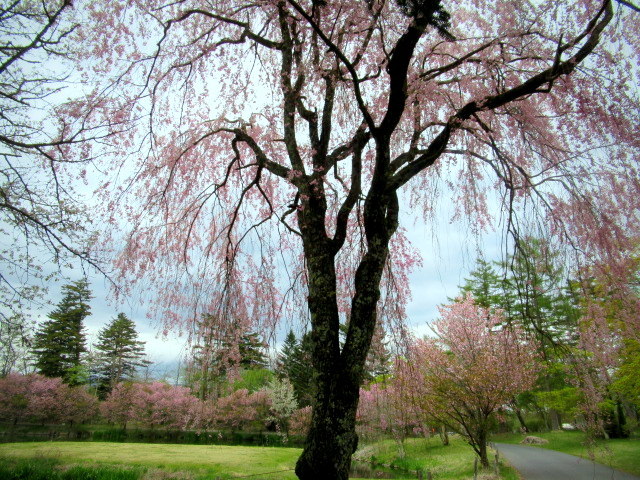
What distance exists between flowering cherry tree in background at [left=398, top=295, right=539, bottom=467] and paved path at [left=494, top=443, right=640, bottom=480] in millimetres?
1539

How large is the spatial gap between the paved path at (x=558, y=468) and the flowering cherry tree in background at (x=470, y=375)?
1539mm

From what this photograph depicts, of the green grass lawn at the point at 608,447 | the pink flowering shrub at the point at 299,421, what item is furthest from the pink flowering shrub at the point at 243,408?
the green grass lawn at the point at 608,447

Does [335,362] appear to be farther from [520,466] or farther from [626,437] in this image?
[626,437]

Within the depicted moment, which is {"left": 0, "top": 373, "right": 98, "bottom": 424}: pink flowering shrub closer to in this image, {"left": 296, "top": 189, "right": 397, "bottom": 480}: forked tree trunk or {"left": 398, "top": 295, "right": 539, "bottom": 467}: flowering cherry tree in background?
{"left": 398, "top": 295, "right": 539, "bottom": 467}: flowering cherry tree in background

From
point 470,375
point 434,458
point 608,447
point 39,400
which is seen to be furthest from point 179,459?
point 608,447

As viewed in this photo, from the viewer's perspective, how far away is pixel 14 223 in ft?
14.1

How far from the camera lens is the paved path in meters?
10.0

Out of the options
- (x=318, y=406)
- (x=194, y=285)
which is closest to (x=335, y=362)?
(x=318, y=406)

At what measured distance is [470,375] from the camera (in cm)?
1070

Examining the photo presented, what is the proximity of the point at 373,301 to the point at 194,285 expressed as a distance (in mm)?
2410

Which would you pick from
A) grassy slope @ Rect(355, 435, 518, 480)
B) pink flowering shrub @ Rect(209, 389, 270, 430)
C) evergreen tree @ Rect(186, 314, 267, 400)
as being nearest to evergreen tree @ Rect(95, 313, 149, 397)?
pink flowering shrub @ Rect(209, 389, 270, 430)

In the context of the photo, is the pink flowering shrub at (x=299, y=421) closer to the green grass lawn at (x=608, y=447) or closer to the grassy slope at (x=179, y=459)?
the grassy slope at (x=179, y=459)

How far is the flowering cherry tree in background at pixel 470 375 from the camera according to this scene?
1060 cm

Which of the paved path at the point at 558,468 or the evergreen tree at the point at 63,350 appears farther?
the evergreen tree at the point at 63,350
